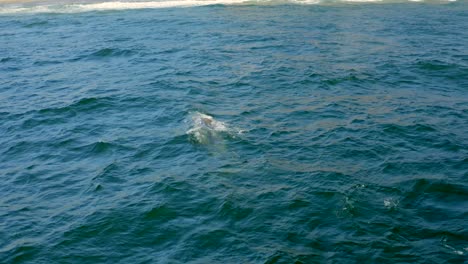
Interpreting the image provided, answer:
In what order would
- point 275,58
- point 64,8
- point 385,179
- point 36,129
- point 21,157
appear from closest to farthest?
point 385,179 → point 21,157 → point 36,129 → point 275,58 → point 64,8

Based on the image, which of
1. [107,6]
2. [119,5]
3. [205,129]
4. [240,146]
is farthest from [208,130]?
[119,5]

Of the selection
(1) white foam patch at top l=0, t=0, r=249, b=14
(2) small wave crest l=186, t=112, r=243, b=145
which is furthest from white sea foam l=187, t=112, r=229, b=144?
(1) white foam patch at top l=0, t=0, r=249, b=14

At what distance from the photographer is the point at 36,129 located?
25.9 m

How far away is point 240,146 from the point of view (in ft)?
72.6

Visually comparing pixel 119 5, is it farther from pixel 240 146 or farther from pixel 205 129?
pixel 240 146

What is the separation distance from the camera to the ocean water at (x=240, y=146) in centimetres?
1617

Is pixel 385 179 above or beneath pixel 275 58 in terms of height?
beneath

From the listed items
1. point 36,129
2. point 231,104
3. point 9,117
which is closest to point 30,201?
point 36,129

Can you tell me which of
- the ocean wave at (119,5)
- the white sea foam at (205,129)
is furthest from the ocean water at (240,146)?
the ocean wave at (119,5)

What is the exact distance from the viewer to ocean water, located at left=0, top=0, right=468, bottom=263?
16172 mm

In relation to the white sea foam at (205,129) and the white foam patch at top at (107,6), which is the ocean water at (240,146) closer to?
the white sea foam at (205,129)

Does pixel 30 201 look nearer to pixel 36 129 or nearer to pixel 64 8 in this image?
pixel 36 129

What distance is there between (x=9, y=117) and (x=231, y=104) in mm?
12346

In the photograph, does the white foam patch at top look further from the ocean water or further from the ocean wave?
the ocean water
